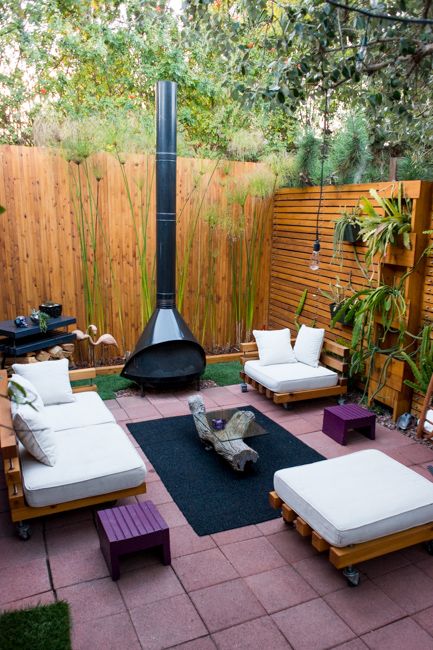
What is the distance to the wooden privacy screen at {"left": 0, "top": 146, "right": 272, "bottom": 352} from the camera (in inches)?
227

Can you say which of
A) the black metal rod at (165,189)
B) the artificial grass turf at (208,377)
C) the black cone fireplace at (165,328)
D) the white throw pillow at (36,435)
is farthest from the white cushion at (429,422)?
the white throw pillow at (36,435)

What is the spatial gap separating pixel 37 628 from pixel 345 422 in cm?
296

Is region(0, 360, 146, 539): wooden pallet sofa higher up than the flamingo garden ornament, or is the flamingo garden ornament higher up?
the flamingo garden ornament

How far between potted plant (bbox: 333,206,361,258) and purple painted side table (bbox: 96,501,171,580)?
3.64 meters

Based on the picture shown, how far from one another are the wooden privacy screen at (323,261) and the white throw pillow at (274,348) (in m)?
0.67

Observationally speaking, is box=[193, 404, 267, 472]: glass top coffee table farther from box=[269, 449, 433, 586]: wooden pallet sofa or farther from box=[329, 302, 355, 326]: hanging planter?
box=[329, 302, 355, 326]: hanging planter

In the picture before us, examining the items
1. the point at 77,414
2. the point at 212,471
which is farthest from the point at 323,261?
the point at 77,414

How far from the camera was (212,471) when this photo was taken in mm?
4012

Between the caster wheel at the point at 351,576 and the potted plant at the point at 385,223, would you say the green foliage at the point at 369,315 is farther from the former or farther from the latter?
the caster wheel at the point at 351,576

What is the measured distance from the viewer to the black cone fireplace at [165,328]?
532cm

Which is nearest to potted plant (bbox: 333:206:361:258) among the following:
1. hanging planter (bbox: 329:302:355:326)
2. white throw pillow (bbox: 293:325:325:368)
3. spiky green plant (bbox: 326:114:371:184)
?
spiky green plant (bbox: 326:114:371:184)

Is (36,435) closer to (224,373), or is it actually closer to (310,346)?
(310,346)

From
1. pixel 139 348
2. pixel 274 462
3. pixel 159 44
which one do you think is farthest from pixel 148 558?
pixel 159 44

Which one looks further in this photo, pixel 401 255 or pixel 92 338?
pixel 92 338
